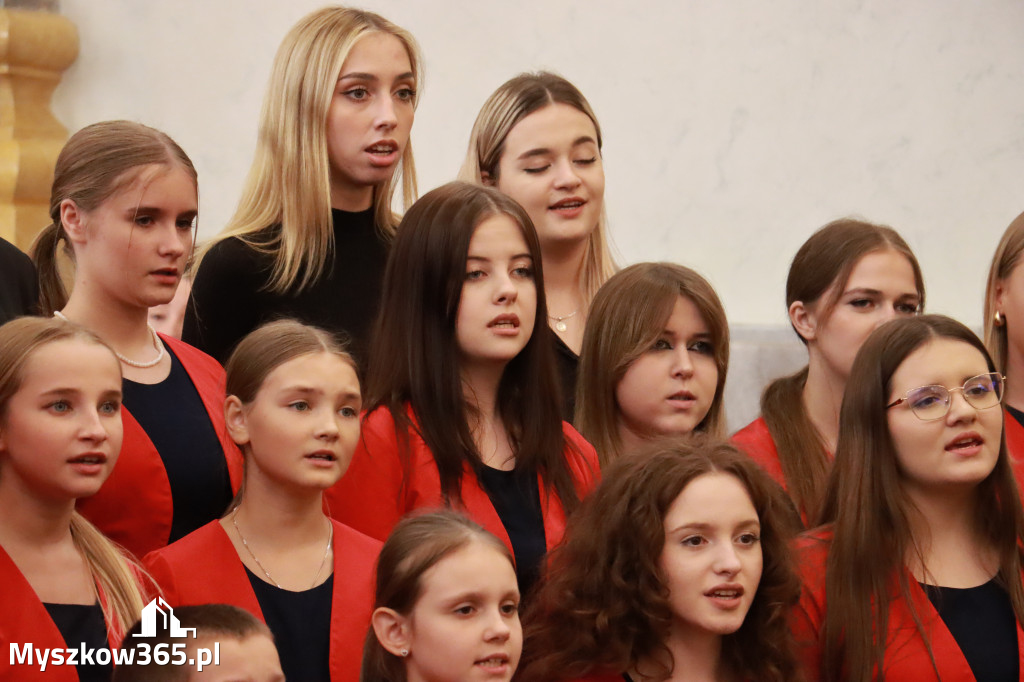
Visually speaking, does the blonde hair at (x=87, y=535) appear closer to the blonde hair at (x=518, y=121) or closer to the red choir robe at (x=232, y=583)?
the red choir robe at (x=232, y=583)

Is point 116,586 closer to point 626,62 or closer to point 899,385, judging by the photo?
point 899,385

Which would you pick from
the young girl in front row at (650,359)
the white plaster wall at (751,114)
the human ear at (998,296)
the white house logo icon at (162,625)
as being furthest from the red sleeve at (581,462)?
the white plaster wall at (751,114)

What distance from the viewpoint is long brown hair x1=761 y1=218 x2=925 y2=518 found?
236 centimetres

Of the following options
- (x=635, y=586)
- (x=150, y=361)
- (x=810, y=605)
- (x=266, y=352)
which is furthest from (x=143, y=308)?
(x=810, y=605)

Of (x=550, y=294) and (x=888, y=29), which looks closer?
A: (x=550, y=294)

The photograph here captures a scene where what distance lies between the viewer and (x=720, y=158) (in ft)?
11.5

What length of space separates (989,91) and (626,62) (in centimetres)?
85

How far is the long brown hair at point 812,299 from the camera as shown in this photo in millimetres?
2355

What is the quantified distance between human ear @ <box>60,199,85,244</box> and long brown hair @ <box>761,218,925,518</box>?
1082 mm

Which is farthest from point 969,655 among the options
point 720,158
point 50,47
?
point 50,47

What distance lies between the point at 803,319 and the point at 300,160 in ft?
2.77

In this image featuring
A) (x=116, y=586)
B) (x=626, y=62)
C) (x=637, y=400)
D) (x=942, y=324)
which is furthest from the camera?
(x=626, y=62)

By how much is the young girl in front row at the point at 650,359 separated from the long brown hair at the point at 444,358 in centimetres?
18

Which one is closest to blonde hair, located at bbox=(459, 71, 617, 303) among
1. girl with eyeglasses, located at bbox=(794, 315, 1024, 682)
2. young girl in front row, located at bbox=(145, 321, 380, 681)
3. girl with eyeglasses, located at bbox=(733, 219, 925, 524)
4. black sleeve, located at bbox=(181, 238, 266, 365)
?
girl with eyeglasses, located at bbox=(733, 219, 925, 524)
